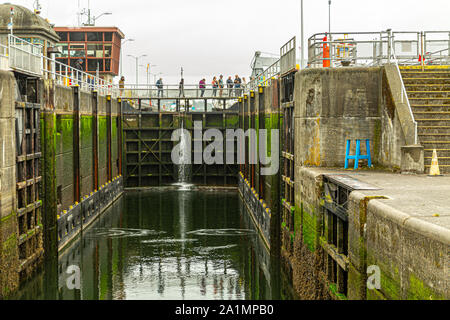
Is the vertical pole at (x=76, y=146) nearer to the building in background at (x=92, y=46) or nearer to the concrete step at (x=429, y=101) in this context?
the concrete step at (x=429, y=101)

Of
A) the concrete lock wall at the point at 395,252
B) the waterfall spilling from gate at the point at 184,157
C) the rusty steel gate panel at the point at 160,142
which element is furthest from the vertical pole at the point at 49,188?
the waterfall spilling from gate at the point at 184,157

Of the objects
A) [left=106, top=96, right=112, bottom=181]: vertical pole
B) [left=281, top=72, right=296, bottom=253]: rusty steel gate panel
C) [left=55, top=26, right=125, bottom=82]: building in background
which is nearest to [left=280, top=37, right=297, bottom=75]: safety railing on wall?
[left=281, top=72, right=296, bottom=253]: rusty steel gate panel

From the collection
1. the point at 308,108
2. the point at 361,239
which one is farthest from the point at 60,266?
the point at 361,239

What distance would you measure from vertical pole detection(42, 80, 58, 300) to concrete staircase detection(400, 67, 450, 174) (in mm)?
11446

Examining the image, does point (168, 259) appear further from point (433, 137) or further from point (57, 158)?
point (433, 137)

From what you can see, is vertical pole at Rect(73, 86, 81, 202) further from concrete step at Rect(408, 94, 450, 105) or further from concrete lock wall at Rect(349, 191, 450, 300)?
concrete lock wall at Rect(349, 191, 450, 300)

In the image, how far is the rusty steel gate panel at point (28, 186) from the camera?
1666 cm

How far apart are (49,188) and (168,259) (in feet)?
15.3

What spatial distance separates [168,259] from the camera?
66.8ft

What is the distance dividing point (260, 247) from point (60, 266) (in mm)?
7362

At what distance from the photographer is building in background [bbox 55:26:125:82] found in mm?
58188

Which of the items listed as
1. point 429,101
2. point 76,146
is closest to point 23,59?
point 76,146

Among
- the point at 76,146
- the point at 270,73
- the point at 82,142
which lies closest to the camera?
the point at 76,146
